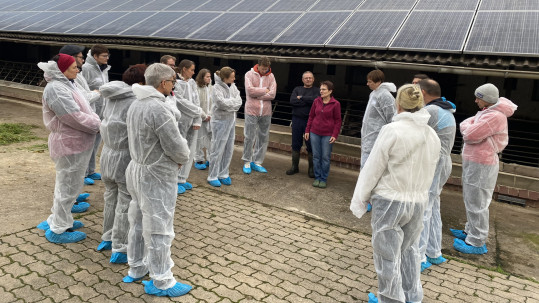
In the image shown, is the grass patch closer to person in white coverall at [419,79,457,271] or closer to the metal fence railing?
the metal fence railing

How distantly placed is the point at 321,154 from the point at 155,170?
398 centimetres

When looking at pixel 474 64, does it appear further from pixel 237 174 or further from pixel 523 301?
pixel 237 174

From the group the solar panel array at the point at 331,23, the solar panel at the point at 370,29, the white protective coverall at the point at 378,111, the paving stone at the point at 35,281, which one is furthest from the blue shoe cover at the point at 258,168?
the paving stone at the point at 35,281

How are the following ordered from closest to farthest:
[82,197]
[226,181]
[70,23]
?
[82,197] → [226,181] → [70,23]

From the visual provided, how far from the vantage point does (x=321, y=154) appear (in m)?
6.94

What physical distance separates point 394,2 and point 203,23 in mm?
4470

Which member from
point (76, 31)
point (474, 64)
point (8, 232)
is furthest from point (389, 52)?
point (76, 31)

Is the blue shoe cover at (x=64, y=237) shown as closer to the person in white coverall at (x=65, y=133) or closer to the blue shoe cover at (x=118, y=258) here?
the person in white coverall at (x=65, y=133)

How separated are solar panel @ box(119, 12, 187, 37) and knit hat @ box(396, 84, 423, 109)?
26.6ft

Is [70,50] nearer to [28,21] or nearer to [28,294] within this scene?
[28,294]

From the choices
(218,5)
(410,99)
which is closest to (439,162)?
(410,99)

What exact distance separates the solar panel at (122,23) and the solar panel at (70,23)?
137cm

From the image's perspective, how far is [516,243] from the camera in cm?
523

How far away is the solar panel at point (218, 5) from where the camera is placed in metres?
10.5
